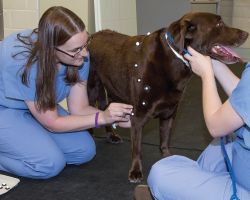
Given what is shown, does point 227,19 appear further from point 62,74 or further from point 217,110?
point 217,110

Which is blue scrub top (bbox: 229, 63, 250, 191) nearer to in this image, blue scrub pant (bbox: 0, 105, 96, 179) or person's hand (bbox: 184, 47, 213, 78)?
person's hand (bbox: 184, 47, 213, 78)

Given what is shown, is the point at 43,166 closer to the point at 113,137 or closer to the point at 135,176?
the point at 135,176

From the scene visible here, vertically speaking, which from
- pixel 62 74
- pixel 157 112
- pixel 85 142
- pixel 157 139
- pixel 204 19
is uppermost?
pixel 204 19

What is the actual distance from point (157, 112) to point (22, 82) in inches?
32.8

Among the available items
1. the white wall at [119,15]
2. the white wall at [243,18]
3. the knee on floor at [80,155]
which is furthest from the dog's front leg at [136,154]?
the white wall at [243,18]

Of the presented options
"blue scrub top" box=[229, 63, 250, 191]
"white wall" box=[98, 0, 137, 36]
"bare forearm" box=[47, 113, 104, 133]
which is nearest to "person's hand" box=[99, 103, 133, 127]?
"bare forearm" box=[47, 113, 104, 133]

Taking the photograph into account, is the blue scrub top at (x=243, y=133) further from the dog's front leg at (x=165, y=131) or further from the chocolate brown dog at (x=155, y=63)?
the dog's front leg at (x=165, y=131)

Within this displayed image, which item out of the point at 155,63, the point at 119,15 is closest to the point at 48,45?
the point at 155,63

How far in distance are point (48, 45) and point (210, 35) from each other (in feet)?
2.93

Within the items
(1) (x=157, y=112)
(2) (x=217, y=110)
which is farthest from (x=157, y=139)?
(2) (x=217, y=110)

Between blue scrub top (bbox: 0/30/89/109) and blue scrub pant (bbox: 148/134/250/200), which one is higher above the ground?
blue scrub top (bbox: 0/30/89/109)

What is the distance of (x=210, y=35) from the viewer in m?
1.74

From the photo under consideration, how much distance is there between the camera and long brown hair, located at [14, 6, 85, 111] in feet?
5.47

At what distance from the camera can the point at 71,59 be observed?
1774 mm
